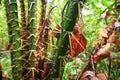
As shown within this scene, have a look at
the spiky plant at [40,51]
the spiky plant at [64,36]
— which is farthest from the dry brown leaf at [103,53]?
the spiky plant at [40,51]

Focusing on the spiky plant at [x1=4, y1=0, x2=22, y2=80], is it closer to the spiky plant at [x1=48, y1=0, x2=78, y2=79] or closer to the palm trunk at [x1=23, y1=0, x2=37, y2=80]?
the palm trunk at [x1=23, y1=0, x2=37, y2=80]

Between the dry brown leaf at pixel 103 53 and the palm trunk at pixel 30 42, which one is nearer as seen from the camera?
the dry brown leaf at pixel 103 53

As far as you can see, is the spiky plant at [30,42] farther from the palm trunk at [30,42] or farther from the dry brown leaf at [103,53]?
the dry brown leaf at [103,53]

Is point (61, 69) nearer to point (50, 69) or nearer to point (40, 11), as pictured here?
point (50, 69)

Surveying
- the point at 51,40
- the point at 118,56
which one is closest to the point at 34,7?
the point at 51,40

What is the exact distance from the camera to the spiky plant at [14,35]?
978 millimetres

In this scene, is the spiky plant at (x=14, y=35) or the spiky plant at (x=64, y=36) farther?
the spiky plant at (x=14, y=35)

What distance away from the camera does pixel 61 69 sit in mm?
976

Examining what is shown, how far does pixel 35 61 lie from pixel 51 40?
14 centimetres

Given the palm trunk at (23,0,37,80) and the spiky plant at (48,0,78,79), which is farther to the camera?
the palm trunk at (23,0,37,80)

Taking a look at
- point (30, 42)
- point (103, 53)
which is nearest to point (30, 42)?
point (30, 42)

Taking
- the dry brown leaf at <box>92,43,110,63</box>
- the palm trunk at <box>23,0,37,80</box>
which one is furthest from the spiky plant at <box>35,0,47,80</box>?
the dry brown leaf at <box>92,43,110,63</box>

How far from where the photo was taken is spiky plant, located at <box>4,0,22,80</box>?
978 mm

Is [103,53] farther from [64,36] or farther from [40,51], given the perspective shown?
[40,51]
